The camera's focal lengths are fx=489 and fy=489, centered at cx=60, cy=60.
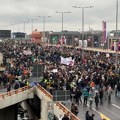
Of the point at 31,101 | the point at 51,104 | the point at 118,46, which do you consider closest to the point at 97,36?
the point at 118,46

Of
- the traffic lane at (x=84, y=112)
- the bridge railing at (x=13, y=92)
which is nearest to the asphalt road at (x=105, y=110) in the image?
the traffic lane at (x=84, y=112)

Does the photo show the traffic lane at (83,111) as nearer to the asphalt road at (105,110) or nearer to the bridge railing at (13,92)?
the asphalt road at (105,110)

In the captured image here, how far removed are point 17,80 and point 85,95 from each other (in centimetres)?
901

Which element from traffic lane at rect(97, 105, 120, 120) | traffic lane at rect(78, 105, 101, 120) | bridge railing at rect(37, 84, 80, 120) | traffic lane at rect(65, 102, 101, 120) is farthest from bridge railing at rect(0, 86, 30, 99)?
traffic lane at rect(97, 105, 120, 120)

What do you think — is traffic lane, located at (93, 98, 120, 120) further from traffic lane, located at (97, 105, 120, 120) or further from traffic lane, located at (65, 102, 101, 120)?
traffic lane, located at (65, 102, 101, 120)

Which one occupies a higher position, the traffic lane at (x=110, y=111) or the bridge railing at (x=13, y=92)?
the bridge railing at (x=13, y=92)

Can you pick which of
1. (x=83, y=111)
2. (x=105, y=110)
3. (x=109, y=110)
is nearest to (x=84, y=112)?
(x=83, y=111)

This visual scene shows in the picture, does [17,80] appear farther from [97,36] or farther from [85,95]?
[97,36]

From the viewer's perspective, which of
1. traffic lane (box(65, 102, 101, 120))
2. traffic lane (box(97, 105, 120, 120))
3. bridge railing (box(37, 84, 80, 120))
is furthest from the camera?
traffic lane (box(97, 105, 120, 120))

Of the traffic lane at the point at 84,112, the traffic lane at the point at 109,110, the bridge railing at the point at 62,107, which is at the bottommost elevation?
the traffic lane at the point at 109,110

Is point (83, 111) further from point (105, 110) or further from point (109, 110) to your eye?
point (109, 110)

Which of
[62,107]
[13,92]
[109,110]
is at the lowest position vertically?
[109,110]

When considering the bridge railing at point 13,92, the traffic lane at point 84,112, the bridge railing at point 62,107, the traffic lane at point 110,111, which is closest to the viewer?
the bridge railing at point 62,107

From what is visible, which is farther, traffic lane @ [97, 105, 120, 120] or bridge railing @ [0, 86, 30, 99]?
bridge railing @ [0, 86, 30, 99]
